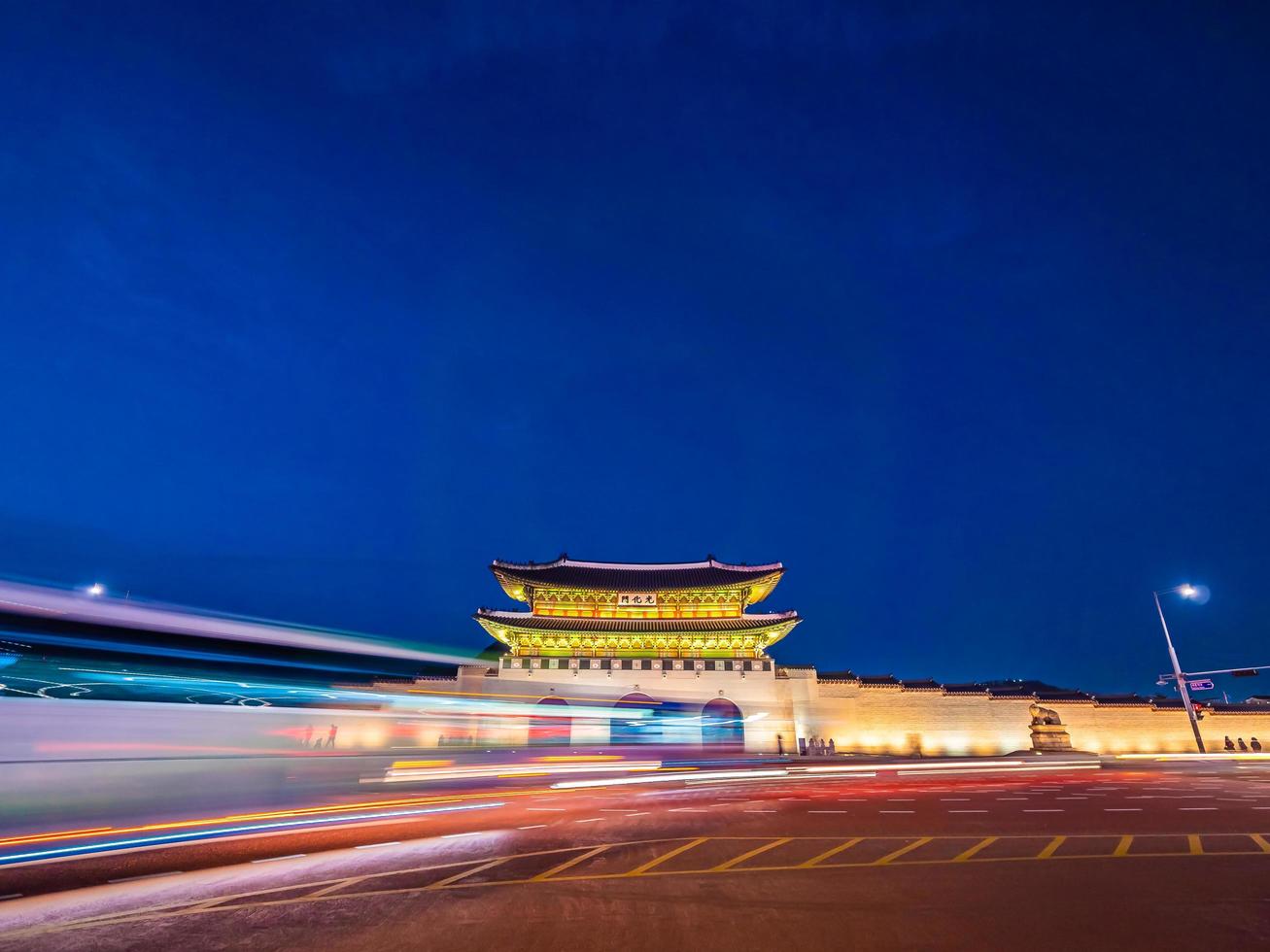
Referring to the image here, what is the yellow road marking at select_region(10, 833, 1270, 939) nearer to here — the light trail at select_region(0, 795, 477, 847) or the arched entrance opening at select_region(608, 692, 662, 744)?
the light trail at select_region(0, 795, 477, 847)

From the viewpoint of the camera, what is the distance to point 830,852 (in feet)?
26.0

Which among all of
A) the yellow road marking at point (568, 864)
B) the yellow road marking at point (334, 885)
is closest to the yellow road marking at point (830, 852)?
the yellow road marking at point (568, 864)

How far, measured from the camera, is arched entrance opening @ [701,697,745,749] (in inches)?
1347

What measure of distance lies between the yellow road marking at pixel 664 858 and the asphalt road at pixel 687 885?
0.05 m

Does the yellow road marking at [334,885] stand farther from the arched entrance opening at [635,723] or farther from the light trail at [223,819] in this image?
the arched entrance opening at [635,723]

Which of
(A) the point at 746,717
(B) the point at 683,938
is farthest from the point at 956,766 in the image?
(B) the point at 683,938

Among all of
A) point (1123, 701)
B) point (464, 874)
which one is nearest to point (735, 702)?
point (1123, 701)

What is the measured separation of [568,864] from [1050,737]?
117 feet

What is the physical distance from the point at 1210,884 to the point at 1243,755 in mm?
28404

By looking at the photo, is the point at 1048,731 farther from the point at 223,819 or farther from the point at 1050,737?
the point at 223,819

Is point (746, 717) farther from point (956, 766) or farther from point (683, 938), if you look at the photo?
point (683, 938)

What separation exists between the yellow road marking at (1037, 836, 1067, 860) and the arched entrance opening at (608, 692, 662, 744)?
1064 inches

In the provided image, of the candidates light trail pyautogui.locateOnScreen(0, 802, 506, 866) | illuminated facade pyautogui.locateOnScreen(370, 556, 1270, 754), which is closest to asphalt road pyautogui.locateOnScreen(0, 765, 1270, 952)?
light trail pyautogui.locateOnScreen(0, 802, 506, 866)

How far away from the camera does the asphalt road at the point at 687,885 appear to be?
193 inches
